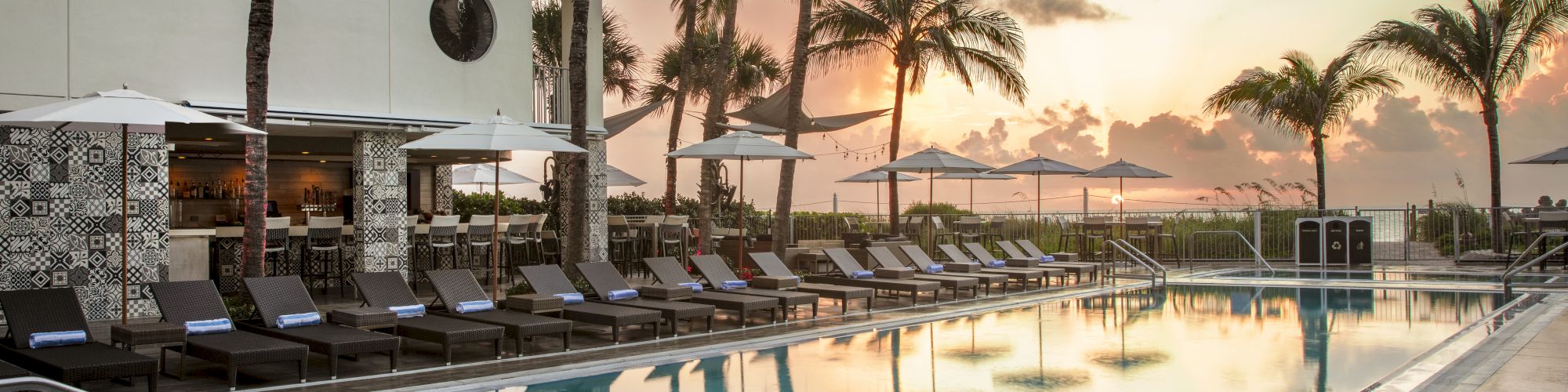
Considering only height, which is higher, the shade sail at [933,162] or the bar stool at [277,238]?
the shade sail at [933,162]

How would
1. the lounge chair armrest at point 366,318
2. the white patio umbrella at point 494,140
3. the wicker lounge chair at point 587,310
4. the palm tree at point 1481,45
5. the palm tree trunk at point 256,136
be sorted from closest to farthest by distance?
the lounge chair armrest at point 366,318 < the wicker lounge chair at point 587,310 < the palm tree trunk at point 256,136 < the white patio umbrella at point 494,140 < the palm tree at point 1481,45

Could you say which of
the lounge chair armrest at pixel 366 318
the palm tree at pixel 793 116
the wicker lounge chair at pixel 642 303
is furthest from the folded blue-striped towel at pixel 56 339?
the palm tree at pixel 793 116

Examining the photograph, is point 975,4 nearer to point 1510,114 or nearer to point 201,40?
point 201,40

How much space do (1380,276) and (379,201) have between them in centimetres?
1485

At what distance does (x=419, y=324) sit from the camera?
804 cm

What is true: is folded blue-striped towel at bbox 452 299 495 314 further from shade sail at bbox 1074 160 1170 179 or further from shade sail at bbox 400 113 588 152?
shade sail at bbox 1074 160 1170 179

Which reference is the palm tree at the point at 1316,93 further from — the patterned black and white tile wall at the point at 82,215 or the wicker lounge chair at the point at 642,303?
the patterned black and white tile wall at the point at 82,215

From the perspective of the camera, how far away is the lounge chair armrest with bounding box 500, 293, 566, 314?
8.84 metres

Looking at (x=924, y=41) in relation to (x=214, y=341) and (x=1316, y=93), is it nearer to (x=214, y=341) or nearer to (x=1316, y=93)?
(x=1316, y=93)

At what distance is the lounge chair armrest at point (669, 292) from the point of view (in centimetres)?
1008

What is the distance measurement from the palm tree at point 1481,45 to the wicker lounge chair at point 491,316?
18331mm

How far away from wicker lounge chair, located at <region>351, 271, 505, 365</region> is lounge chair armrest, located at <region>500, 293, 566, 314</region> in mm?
392

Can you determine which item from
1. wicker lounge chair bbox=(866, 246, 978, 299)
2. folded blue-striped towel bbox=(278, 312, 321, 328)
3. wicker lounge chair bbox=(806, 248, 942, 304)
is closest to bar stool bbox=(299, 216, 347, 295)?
folded blue-striped towel bbox=(278, 312, 321, 328)

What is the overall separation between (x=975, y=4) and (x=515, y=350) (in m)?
12.6
